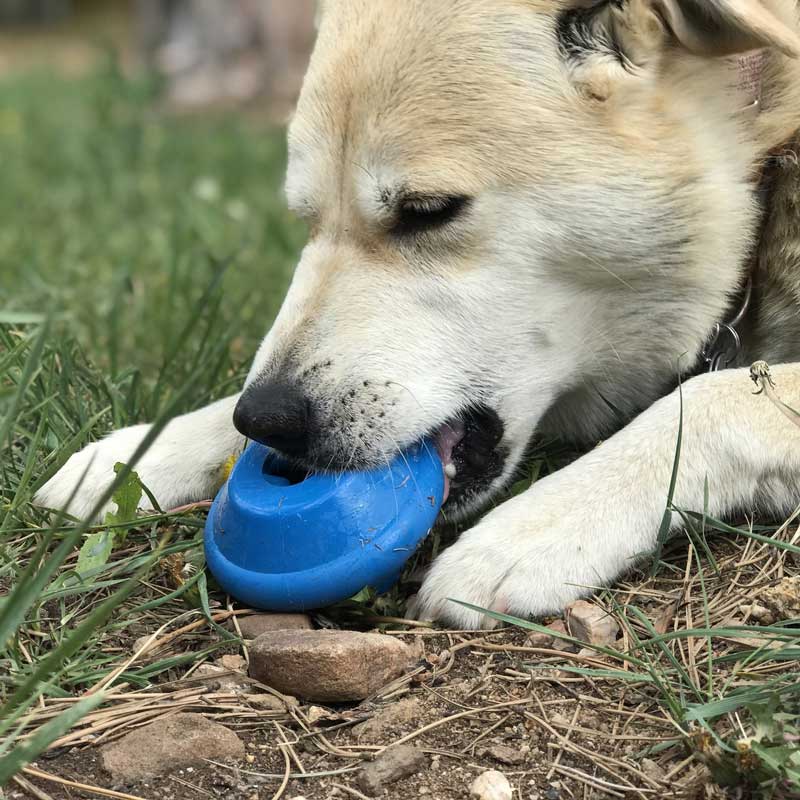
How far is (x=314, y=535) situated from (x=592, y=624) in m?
0.51

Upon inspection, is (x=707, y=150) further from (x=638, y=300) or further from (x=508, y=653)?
(x=508, y=653)

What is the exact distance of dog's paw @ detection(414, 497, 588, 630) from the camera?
6.36ft

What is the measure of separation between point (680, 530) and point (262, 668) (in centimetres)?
85

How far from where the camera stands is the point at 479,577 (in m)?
1.96

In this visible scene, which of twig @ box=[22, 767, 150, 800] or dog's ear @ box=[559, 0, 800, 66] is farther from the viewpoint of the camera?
dog's ear @ box=[559, 0, 800, 66]

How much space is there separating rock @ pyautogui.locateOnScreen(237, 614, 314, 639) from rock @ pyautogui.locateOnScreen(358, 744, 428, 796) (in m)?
0.36

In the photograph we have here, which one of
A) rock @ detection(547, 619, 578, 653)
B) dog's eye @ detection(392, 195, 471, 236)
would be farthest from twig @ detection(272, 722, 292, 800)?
dog's eye @ detection(392, 195, 471, 236)

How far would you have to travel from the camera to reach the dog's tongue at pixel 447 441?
7.18ft

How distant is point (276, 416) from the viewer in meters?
2.03

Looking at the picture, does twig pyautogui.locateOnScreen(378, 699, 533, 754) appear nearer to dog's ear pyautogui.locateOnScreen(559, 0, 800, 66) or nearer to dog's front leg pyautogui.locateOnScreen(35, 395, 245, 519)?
dog's front leg pyautogui.locateOnScreen(35, 395, 245, 519)

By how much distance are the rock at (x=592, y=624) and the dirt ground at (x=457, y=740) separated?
6 centimetres

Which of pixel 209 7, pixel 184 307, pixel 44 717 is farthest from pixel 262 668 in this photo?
pixel 209 7

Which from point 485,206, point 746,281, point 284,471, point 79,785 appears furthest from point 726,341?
point 79,785

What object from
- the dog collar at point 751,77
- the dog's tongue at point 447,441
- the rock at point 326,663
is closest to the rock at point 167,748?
the rock at point 326,663
